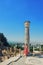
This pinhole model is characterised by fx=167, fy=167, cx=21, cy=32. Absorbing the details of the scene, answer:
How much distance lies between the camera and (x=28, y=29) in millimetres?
14875

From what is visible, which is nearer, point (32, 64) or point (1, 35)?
point (32, 64)

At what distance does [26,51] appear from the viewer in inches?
560

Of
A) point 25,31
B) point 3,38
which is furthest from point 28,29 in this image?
point 3,38

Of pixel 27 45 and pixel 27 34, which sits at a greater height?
pixel 27 34

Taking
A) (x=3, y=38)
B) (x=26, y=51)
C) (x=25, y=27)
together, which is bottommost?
(x=26, y=51)

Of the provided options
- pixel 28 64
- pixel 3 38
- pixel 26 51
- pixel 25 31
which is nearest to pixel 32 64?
pixel 28 64

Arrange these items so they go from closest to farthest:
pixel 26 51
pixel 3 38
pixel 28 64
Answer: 1. pixel 28 64
2. pixel 26 51
3. pixel 3 38

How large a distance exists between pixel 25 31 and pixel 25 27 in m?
0.36

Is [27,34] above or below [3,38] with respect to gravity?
below

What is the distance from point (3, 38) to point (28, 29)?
136ft

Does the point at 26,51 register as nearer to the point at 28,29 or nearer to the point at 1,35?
the point at 28,29

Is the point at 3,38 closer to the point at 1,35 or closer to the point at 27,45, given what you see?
the point at 1,35

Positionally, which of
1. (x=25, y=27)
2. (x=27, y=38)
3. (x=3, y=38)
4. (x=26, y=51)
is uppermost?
(x=3, y=38)

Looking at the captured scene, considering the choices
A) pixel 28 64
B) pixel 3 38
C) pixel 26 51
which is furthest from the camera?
pixel 3 38
